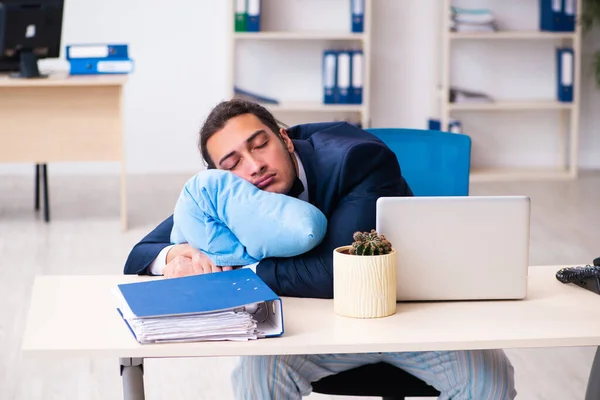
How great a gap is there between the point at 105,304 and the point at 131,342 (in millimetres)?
223

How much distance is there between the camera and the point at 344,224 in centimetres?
161

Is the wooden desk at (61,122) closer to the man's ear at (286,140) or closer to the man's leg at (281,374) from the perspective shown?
the man's ear at (286,140)

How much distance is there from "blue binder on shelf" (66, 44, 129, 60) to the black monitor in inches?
5.2

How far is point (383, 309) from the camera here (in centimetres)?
143

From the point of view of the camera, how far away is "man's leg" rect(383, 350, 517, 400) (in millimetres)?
1615

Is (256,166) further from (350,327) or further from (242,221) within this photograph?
(350,327)

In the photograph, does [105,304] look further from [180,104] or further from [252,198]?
[180,104]

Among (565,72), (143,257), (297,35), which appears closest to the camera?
(143,257)

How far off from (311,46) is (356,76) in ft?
1.71

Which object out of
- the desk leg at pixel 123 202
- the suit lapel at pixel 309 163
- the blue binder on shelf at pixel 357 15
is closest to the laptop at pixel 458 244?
the suit lapel at pixel 309 163

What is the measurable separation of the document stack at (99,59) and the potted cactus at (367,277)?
358cm

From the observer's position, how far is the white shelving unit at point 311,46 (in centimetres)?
604

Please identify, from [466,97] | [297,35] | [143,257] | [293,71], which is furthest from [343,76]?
[143,257]

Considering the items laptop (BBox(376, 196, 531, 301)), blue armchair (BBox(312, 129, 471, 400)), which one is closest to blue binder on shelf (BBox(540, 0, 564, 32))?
blue armchair (BBox(312, 129, 471, 400))
